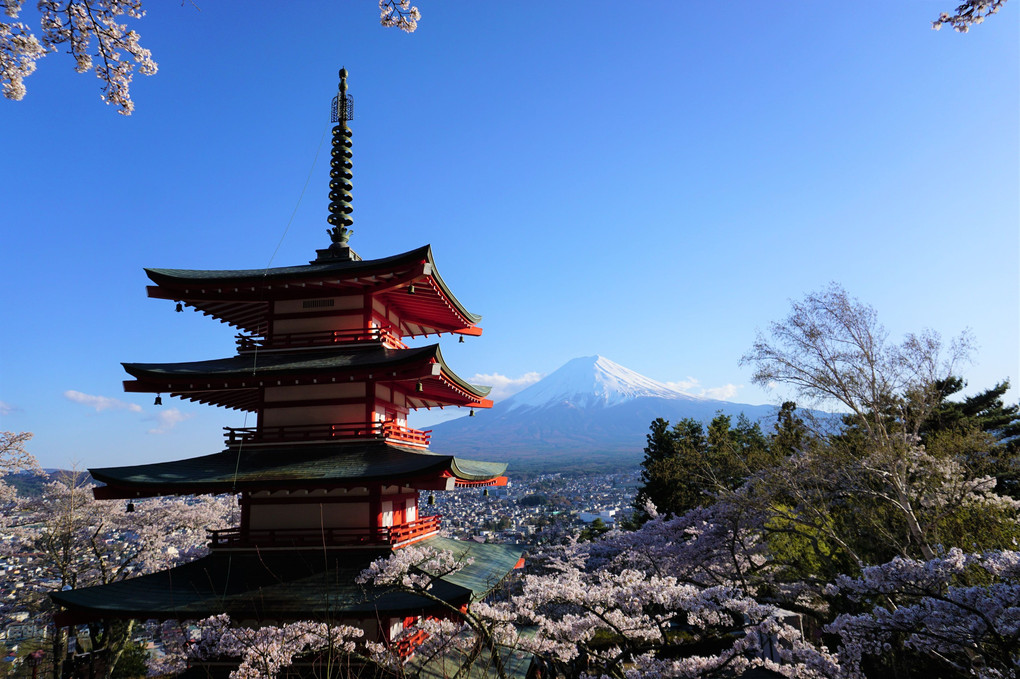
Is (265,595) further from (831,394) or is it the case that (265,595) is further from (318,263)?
(831,394)

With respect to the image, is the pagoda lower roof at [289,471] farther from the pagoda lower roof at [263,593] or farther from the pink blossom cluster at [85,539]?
the pink blossom cluster at [85,539]

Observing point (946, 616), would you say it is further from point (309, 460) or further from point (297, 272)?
point (297, 272)

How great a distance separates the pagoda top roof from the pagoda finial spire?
1.38m

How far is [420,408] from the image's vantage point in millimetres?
14859

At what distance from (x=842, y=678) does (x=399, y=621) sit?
726cm

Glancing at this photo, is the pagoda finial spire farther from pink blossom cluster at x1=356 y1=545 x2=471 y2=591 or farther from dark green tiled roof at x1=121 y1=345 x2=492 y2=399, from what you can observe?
pink blossom cluster at x1=356 y1=545 x2=471 y2=591

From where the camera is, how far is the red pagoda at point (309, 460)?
8.70 meters

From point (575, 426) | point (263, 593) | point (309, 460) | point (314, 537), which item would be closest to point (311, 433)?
point (309, 460)

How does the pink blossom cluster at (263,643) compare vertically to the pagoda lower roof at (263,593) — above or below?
below

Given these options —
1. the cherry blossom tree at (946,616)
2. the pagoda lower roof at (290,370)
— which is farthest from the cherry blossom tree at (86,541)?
the cherry blossom tree at (946,616)

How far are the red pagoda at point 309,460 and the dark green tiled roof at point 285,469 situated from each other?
4 centimetres

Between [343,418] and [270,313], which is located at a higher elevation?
[270,313]

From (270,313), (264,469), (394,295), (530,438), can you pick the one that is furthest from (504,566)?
(530,438)

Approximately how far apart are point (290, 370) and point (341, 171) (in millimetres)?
6234
